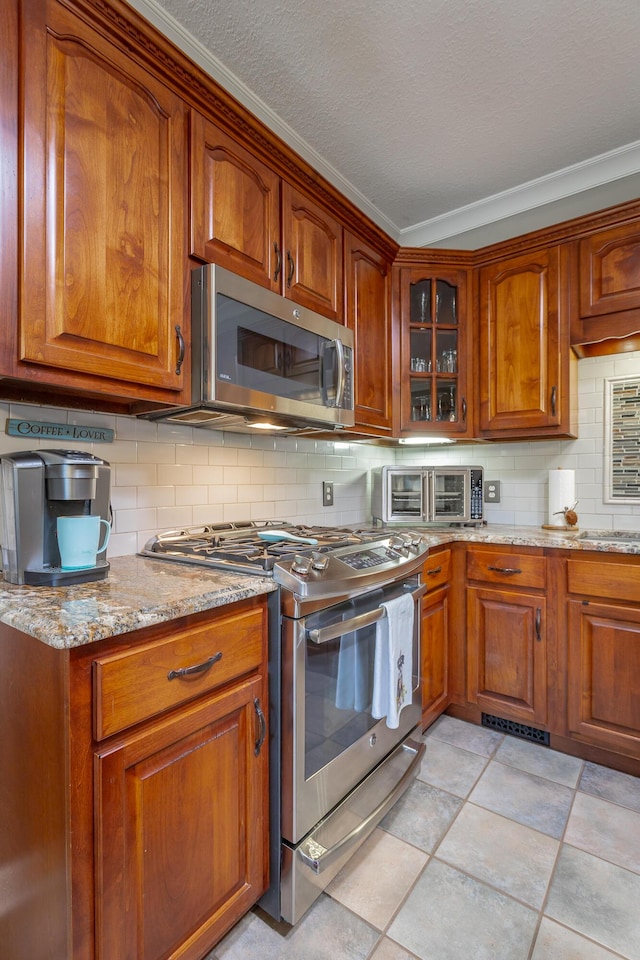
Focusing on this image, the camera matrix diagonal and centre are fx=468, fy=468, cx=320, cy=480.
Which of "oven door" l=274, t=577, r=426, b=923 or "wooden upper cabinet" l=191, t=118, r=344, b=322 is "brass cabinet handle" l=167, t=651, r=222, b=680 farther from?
"wooden upper cabinet" l=191, t=118, r=344, b=322

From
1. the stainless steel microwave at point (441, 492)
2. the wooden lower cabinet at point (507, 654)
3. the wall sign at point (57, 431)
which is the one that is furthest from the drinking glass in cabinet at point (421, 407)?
the wall sign at point (57, 431)

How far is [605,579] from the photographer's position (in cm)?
190

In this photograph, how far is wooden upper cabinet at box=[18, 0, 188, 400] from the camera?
1057 millimetres

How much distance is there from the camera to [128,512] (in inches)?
62.7

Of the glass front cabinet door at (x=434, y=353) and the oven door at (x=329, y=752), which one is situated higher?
the glass front cabinet door at (x=434, y=353)

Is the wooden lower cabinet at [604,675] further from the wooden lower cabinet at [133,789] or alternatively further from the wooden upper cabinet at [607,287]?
the wooden lower cabinet at [133,789]

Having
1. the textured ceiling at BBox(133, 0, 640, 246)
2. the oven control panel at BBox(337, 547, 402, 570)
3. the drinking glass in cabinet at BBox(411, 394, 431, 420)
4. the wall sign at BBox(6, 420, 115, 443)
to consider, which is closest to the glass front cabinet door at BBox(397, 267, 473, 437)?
the drinking glass in cabinet at BBox(411, 394, 431, 420)

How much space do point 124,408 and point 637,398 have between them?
2.32m

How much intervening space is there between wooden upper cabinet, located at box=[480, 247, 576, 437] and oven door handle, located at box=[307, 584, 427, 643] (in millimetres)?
1352

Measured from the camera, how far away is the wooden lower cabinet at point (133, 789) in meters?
0.83

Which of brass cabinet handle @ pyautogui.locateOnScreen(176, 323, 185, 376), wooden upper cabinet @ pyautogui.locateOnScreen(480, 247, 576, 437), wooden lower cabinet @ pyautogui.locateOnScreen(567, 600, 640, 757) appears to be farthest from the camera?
wooden upper cabinet @ pyautogui.locateOnScreen(480, 247, 576, 437)

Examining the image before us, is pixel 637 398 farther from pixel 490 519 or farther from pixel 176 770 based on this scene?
pixel 176 770

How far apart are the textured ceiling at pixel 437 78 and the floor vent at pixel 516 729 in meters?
2.52

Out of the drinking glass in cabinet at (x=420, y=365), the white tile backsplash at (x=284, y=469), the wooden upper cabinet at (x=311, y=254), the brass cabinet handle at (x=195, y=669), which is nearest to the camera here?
the brass cabinet handle at (x=195, y=669)
